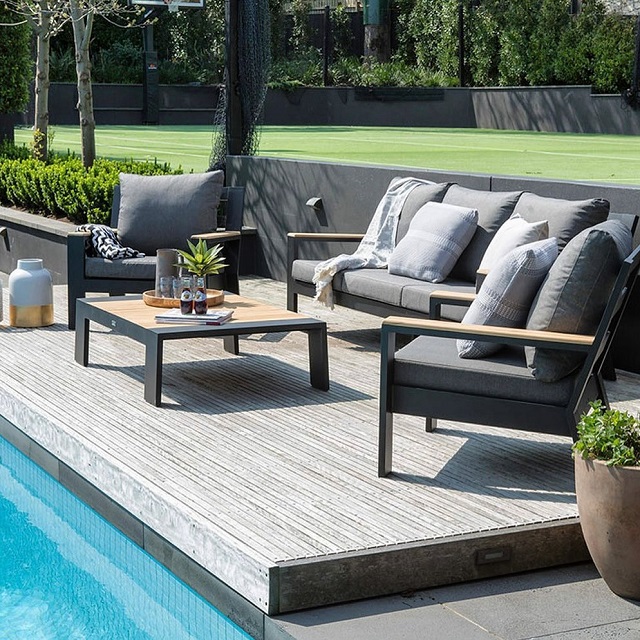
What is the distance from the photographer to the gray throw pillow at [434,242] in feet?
20.9

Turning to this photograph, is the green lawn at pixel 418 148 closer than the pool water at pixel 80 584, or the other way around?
the pool water at pixel 80 584

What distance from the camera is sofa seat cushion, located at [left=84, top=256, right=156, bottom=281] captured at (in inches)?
274

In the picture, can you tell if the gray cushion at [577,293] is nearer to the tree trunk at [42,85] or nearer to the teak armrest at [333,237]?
the teak armrest at [333,237]

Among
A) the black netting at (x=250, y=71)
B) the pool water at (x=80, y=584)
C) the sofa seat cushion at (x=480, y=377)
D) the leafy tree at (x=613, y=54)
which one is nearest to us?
the pool water at (x=80, y=584)

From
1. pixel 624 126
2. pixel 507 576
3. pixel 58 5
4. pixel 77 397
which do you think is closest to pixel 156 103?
pixel 624 126

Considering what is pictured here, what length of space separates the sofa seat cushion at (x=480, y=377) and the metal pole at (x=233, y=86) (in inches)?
242

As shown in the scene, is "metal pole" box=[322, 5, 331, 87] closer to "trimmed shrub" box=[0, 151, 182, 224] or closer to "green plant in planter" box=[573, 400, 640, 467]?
"trimmed shrub" box=[0, 151, 182, 224]

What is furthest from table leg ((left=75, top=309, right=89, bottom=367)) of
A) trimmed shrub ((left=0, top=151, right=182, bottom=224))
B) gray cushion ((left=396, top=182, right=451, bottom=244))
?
trimmed shrub ((left=0, top=151, right=182, bottom=224))

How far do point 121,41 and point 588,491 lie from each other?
30.9 metres

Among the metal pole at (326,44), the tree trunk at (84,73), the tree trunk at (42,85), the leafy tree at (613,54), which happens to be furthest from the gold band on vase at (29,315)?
the metal pole at (326,44)

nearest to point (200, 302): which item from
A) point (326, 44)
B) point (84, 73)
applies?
point (84, 73)

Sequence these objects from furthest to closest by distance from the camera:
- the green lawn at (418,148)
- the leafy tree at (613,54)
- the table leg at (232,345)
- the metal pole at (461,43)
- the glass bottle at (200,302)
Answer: the metal pole at (461,43)
the leafy tree at (613,54)
the green lawn at (418,148)
the table leg at (232,345)
the glass bottle at (200,302)

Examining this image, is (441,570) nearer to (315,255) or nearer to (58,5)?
(315,255)

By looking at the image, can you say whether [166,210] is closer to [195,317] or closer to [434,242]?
[434,242]
